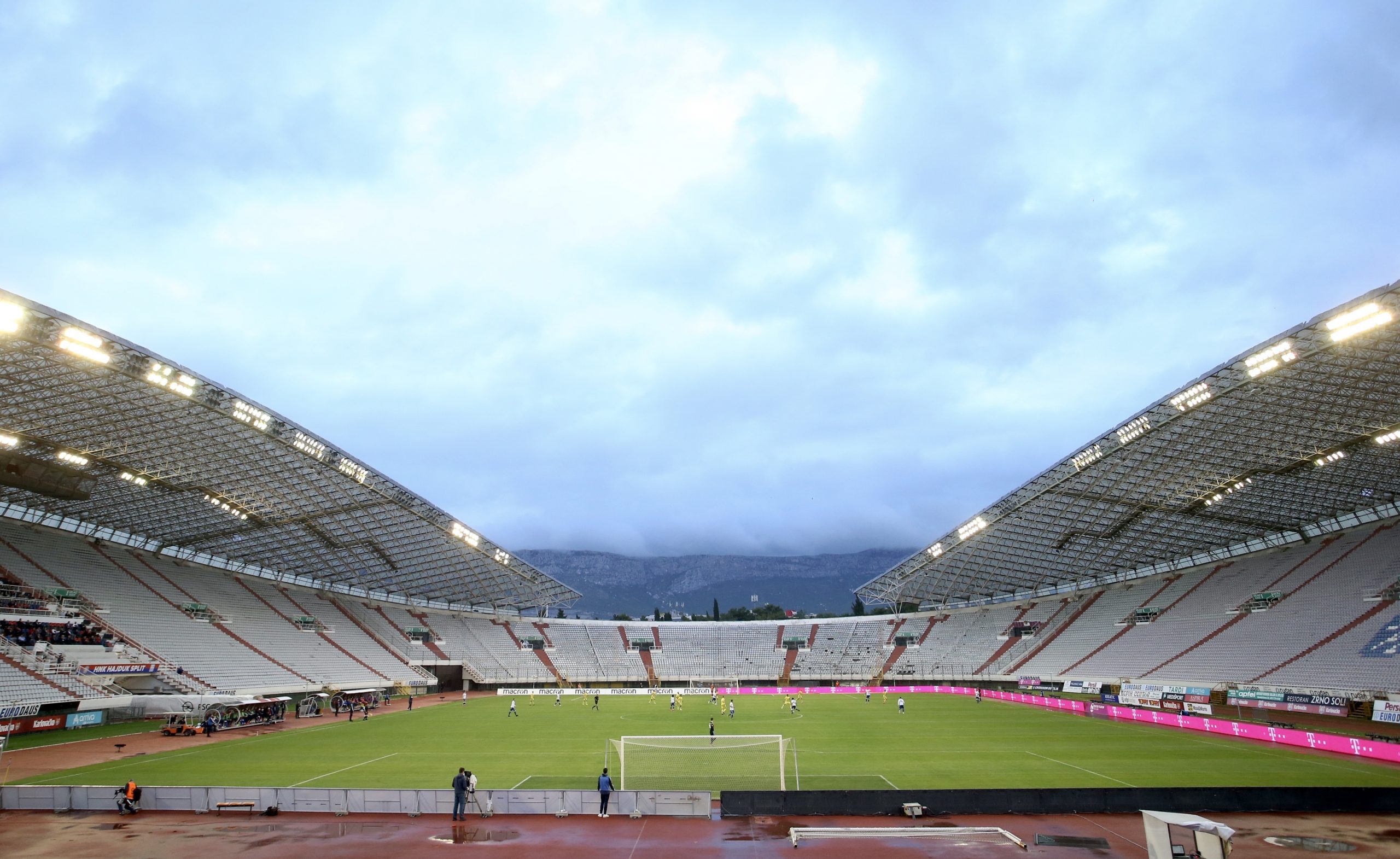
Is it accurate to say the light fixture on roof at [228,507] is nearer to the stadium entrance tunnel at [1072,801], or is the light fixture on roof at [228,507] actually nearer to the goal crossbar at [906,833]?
the stadium entrance tunnel at [1072,801]

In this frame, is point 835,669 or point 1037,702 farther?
point 835,669

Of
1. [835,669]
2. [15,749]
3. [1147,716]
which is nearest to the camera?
[15,749]

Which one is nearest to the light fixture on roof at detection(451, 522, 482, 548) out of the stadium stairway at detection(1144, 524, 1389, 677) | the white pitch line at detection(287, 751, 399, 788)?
the white pitch line at detection(287, 751, 399, 788)

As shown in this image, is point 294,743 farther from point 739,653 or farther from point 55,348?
point 739,653

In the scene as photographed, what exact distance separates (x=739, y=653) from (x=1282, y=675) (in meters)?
52.9

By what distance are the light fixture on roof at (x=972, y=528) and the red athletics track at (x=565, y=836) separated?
38892 millimetres

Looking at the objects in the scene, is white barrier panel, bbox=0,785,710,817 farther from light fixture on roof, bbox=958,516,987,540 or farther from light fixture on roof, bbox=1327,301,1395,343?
Answer: light fixture on roof, bbox=958,516,987,540

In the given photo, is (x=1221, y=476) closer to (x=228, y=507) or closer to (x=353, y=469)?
(x=353, y=469)

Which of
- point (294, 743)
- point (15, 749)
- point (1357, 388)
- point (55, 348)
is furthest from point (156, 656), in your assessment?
point (1357, 388)

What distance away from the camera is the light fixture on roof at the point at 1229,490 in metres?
47.8

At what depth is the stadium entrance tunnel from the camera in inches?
764

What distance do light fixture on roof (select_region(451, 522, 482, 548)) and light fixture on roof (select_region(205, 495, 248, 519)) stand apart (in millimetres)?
14522

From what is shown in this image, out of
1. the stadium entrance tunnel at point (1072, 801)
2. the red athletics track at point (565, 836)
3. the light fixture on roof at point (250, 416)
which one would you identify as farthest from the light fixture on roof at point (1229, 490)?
the light fixture on roof at point (250, 416)

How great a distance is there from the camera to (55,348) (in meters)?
26.3
